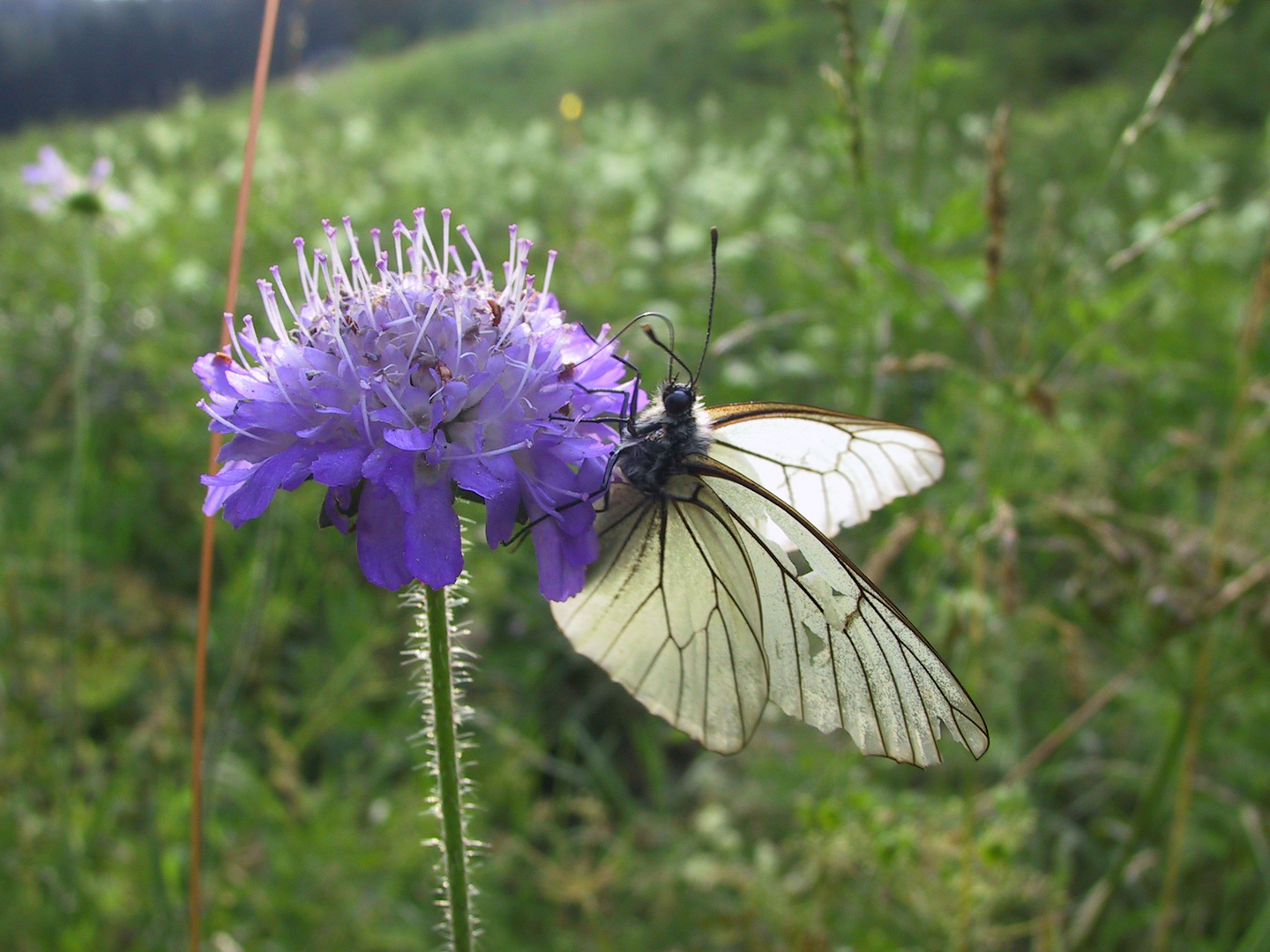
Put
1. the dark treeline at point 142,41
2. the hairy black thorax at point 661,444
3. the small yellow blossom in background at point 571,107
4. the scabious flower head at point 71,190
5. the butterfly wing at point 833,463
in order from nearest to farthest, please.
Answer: the hairy black thorax at point 661,444, the butterfly wing at point 833,463, the scabious flower head at point 71,190, the small yellow blossom in background at point 571,107, the dark treeline at point 142,41

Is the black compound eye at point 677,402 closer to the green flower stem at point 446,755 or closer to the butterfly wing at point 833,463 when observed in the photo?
the butterfly wing at point 833,463

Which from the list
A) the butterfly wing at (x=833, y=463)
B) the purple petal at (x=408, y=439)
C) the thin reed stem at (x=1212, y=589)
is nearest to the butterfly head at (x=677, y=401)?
the butterfly wing at (x=833, y=463)

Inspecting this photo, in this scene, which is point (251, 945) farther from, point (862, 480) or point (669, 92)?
point (669, 92)

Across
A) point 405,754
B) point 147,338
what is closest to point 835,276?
point 405,754

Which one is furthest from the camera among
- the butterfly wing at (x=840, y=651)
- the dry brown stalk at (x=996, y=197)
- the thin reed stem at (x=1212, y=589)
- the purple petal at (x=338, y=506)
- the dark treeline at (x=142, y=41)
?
the dark treeline at (x=142, y=41)

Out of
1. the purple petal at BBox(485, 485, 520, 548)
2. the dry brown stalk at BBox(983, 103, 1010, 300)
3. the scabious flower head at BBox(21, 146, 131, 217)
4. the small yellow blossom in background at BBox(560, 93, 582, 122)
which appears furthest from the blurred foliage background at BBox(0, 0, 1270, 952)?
the small yellow blossom in background at BBox(560, 93, 582, 122)

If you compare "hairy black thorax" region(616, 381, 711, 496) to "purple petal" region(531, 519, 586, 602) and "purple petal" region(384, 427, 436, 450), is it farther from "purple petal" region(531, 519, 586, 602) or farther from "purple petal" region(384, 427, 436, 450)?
"purple petal" region(384, 427, 436, 450)
